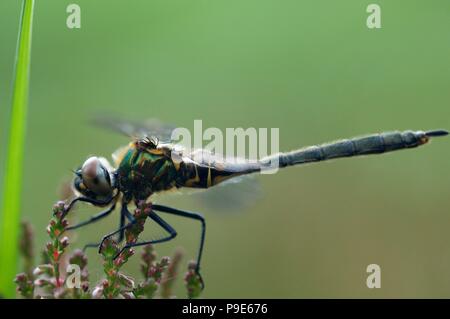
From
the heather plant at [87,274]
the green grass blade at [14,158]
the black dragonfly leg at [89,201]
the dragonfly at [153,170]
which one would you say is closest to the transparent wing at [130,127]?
the dragonfly at [153,170]

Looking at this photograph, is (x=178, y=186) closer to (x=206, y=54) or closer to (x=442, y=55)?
(x=206, y=54)

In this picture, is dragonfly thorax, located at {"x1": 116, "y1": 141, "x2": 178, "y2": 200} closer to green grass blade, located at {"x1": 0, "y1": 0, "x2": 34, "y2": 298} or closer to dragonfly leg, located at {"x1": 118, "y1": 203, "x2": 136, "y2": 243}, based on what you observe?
dragonfly leg, located at {"x1": 118, "y1": 203, "x2": 136, "y2": 243}

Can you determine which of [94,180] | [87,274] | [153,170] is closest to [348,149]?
[153,170]

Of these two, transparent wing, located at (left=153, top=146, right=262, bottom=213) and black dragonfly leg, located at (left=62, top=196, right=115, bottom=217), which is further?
transparent wing, located at (left=153, top=146, right=262, bottom=213)

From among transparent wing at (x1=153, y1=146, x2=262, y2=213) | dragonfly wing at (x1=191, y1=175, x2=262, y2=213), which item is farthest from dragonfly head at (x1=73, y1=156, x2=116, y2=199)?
dragonfly wing at (x1=191, y1=175, x2=262, y2=213)

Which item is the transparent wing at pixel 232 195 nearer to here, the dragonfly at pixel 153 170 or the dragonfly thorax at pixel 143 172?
the dragonfly at pixel 153 170

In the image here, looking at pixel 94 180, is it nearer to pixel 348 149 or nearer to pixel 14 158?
pixel 14 158
